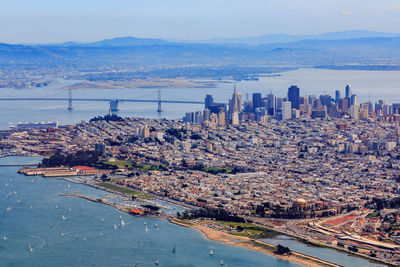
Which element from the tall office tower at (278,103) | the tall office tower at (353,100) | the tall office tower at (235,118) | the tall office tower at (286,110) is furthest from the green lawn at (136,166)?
the tall office tower at (353,100)

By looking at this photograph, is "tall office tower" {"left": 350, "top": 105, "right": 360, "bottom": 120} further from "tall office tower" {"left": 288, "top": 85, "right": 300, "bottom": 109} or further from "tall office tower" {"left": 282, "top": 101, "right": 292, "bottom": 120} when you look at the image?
"tall office tower" {"left": 288, "top": 85, "right": 300, "bottom": 109}

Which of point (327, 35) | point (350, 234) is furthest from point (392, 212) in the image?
point (327, 35)

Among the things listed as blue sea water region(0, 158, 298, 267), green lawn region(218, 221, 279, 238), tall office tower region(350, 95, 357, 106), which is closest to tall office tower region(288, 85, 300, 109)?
tall office tower region(350, 95, 357, 106)

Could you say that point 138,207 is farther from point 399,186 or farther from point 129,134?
point 129,134

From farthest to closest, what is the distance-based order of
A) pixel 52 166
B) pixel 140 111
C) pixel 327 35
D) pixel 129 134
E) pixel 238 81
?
pixel 327 35 < pixel 238 81 < pixel 140 111 < pixel 129 134 < pixel 52 166

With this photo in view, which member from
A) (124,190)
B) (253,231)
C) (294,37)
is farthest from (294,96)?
(294,37)

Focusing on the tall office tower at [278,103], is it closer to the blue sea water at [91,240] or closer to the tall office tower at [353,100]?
the tall office tower at [353,100]

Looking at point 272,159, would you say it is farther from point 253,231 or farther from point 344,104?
point 344,104

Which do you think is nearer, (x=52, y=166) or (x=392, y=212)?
(x=392, y=212)
